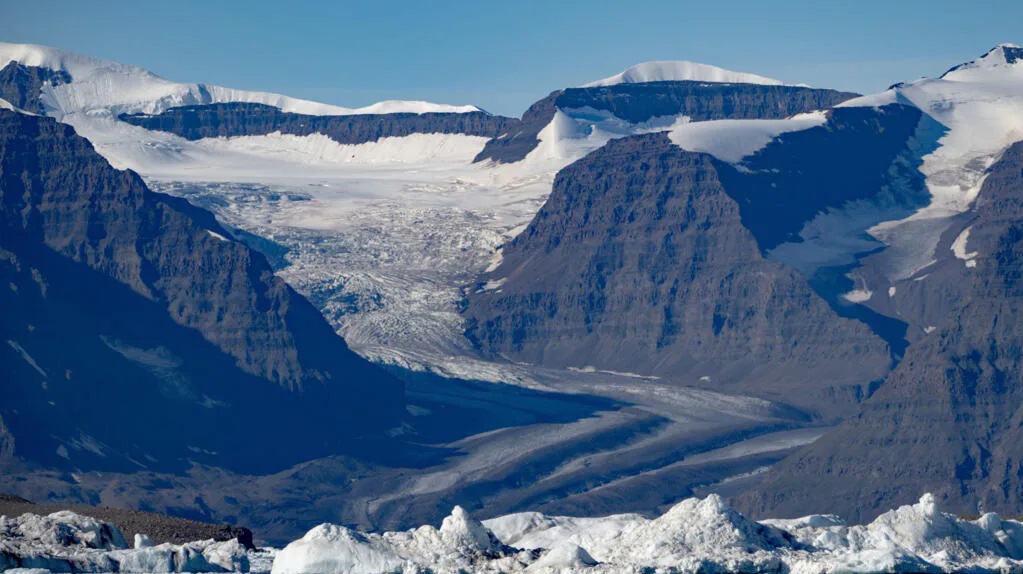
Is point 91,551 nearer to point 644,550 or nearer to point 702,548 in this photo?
point 644,550

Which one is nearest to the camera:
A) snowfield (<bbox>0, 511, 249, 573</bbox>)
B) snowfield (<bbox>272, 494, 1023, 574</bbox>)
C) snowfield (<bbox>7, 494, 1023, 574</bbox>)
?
snowfield (<bbox>272, 494, 1023, 574</bbox>)

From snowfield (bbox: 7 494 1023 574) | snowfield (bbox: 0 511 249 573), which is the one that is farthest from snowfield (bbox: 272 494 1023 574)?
snowfield (bbox: 0 511 249 573)

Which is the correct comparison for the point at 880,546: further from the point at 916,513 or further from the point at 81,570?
the point at 81,570

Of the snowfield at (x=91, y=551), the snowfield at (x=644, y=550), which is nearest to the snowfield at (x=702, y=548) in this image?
the snowfield at (x=644, y=550)

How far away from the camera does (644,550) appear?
113250 millimetres

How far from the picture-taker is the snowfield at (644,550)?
364 feet

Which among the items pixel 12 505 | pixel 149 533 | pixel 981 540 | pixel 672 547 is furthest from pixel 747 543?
pixel 12 505

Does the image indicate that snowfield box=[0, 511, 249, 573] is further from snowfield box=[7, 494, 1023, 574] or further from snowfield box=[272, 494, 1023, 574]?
snowfield box=[272, 494, 1023, 574]

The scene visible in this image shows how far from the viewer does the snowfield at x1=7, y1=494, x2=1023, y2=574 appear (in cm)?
11106

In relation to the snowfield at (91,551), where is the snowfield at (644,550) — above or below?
above

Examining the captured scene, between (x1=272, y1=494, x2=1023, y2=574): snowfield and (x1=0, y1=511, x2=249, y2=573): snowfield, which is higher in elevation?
(x1=272, y1=494, x2=1023, y2=574): snowfield

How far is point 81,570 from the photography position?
115 metres

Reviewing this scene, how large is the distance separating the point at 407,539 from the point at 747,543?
14.2 metres

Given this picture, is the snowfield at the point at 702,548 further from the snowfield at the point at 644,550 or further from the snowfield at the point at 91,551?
the snowfield at the point at 91,551
